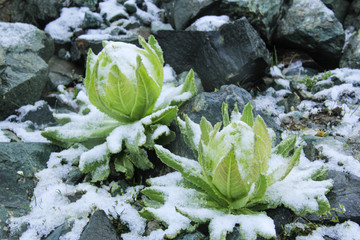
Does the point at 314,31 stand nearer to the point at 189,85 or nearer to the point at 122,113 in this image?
the point at 189,85

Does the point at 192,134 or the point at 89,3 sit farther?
the point at 89,3

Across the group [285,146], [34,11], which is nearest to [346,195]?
[285,146]

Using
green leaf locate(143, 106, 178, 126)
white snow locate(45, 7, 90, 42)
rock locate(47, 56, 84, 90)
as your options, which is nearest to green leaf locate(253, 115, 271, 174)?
green leaf locate(143, 106, 178, 126)

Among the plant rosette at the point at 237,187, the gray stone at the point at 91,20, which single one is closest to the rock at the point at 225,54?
the gray stone at the point at 91,20

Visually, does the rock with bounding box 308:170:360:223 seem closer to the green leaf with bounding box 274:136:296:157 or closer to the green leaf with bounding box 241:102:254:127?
the green leaf with bounding box 274:136:296:157

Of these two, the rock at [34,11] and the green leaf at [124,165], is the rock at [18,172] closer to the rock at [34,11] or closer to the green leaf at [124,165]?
the green leaf at [124,165]

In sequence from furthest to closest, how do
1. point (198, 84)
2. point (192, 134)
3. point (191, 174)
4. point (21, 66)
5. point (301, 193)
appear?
point (21, 66) < point (198, 84) < point (192, 134) < point (191, 174) < point (301, 193)

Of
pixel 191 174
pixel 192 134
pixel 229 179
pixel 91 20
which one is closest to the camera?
pixel 229 179
